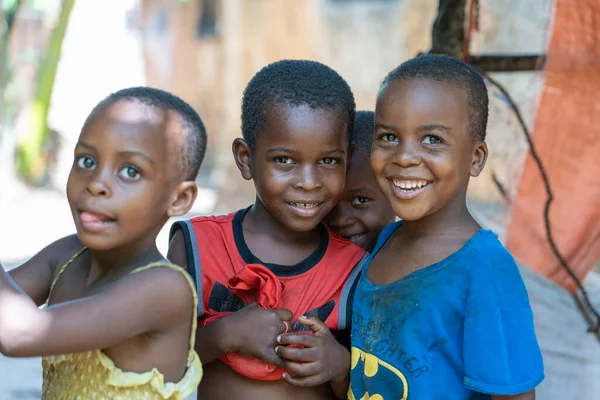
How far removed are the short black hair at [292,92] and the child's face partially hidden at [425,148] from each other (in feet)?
0.70

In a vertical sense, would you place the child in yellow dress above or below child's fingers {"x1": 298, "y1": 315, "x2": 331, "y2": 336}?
above

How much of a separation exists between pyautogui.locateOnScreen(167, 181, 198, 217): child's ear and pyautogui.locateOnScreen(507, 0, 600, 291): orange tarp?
1.63m

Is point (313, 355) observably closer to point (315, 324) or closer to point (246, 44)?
point (315, 324)

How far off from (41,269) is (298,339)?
68cm

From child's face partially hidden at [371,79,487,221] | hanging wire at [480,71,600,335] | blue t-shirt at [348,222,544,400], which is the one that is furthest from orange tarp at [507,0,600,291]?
blue t-shirt at [348,222,544,400]

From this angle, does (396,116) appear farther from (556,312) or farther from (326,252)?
(556,312)

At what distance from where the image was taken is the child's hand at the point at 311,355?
→ 1892 millimetres

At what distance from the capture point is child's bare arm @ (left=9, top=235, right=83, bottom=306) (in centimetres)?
185

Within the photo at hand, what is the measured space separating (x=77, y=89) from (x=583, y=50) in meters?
12.1

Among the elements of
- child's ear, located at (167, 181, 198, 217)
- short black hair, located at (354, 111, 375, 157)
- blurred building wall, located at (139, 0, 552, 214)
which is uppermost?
child's ear, located at (167, 181, 198, 217)

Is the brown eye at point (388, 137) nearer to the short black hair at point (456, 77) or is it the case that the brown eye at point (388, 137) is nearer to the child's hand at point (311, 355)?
the short black hair at point (456, 77)

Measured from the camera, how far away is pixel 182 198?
1788 mm

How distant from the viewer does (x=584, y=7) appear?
2.70 meters

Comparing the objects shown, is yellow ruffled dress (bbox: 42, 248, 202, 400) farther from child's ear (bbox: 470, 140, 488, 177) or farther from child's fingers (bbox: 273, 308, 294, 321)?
child's ear (bbox: 470, 140, 488, 177)
